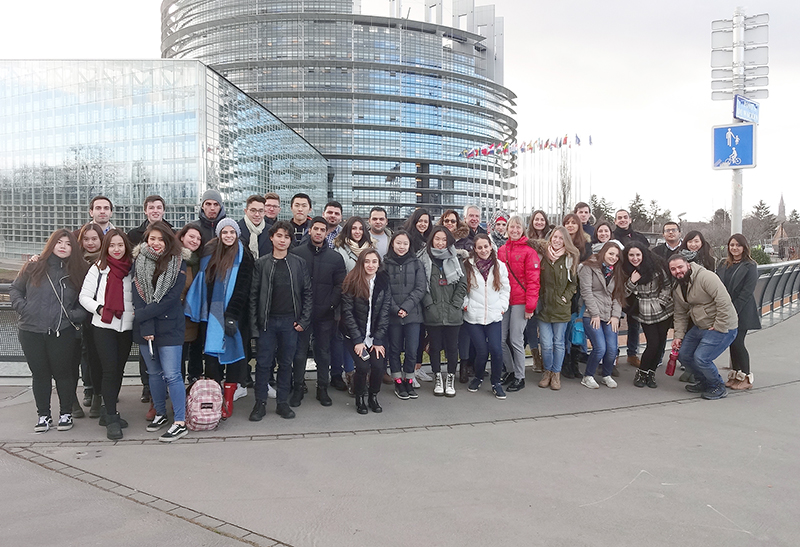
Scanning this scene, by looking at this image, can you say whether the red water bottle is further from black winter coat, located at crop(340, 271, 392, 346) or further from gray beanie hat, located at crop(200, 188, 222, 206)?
gray beanie hat, located at crop(200, 188, 222, 206)

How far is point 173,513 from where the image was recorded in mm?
3373

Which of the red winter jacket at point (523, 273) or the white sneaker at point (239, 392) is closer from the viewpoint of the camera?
the white sneaker at point (239, 392)

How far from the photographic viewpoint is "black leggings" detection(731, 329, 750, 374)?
21.0 ft

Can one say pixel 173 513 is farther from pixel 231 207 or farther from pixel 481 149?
pixel 481 149

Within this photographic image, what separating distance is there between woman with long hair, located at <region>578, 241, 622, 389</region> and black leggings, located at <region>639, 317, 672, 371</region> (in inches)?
14.5

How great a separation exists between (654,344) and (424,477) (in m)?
4.01

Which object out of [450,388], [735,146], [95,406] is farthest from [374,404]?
[735,146]

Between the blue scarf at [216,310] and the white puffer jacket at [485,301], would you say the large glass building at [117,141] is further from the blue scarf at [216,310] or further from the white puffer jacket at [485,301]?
the white puffer jacket at [485,301]

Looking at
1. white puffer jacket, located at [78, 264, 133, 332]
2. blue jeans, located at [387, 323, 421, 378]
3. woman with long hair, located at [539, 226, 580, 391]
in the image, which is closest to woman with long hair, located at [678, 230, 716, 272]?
woman with long hair, located at [539, 226, 580, 391]

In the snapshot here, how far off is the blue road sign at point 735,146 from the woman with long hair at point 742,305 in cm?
266

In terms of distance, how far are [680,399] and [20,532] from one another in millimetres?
6128

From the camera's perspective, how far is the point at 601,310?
6.57m

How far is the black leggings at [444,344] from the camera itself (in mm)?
6168

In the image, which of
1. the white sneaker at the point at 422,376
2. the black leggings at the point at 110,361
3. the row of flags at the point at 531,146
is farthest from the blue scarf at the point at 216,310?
the row of flags at the point at 531,146
